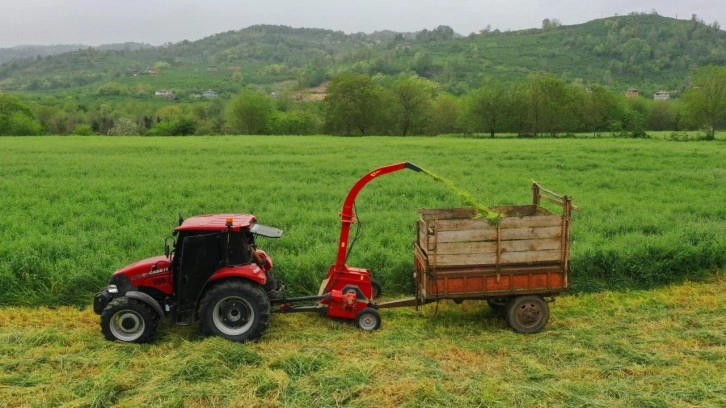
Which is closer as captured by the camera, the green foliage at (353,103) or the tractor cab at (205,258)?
the tractor cab at (205,258)

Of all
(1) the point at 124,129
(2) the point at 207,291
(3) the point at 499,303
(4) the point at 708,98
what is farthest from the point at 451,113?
(2) the point at 207,291

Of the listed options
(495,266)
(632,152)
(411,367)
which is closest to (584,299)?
(495,266)

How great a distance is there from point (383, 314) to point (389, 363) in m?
1.97

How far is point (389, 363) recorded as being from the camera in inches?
240

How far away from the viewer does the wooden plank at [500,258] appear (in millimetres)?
6934

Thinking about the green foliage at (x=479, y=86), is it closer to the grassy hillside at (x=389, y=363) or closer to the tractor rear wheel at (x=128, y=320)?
the grassy hillside at (x=389, y=363)

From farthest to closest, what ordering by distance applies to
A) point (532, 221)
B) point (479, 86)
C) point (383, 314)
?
point (479, 86) → point (383, 314) → point (532, 221)

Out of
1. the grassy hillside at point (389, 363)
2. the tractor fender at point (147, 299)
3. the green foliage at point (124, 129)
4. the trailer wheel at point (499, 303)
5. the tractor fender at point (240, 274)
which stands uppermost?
the green foliage at point (124, 129)

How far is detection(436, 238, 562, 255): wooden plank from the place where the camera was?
6.90 meters

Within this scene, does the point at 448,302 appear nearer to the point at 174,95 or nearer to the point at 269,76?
the point at 174,95

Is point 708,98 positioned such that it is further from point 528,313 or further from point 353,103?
point 528,313

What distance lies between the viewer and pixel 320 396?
535cm

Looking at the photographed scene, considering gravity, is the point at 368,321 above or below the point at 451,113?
below

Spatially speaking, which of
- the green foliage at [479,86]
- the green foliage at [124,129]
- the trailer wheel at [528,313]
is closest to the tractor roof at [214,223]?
the trailer wheel at [528,313]
